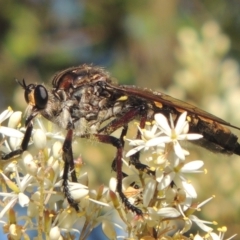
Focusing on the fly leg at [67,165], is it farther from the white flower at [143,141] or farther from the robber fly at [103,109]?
the white flower at [143,141]

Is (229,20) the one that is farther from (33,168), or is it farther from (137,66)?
(33,168)

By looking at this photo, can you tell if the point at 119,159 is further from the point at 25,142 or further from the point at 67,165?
the point at 25,142

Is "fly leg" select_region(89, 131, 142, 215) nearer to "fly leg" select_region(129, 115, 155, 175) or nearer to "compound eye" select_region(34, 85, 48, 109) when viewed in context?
"fly leg" select_region(129, 115, 155, 175)

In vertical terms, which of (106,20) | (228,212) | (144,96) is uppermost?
(144,96)

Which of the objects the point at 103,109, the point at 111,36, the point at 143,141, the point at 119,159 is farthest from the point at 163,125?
the point at 111,36

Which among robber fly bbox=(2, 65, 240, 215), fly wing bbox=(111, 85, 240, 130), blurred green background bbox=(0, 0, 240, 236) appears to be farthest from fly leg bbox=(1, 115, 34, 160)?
blurred green background bbox=(0, 0, 240, 236)

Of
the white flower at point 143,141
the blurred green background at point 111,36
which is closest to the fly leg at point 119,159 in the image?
the white flower at point 143,141

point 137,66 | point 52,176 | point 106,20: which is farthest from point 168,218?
point 106,20
